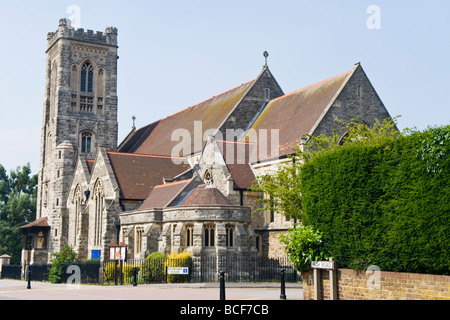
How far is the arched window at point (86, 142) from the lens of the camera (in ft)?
176

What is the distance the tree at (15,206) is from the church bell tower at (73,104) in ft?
37.0

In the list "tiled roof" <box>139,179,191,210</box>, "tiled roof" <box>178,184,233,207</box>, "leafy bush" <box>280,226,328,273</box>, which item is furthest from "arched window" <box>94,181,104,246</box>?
"leafy bush" <box>280,226,328,273</box>

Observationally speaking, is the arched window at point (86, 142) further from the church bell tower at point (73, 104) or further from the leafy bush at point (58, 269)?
the leafy bush at point (58, 269)

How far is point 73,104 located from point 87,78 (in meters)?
2.88

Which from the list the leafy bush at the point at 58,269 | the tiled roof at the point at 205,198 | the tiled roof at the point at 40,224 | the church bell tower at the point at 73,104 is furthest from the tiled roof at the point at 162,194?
the tiled roof at the point at 40,224

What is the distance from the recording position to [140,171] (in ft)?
138

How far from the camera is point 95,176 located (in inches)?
1683

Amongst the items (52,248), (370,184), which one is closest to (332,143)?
(370,184)

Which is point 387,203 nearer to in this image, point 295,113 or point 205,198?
point 205,198

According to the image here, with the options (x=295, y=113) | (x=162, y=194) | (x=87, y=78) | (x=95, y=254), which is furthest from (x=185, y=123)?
(x=95, y=254)

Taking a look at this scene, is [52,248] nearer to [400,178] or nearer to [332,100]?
[332,100]

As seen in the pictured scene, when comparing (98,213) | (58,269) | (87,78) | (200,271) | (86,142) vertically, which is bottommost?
(58,269)
